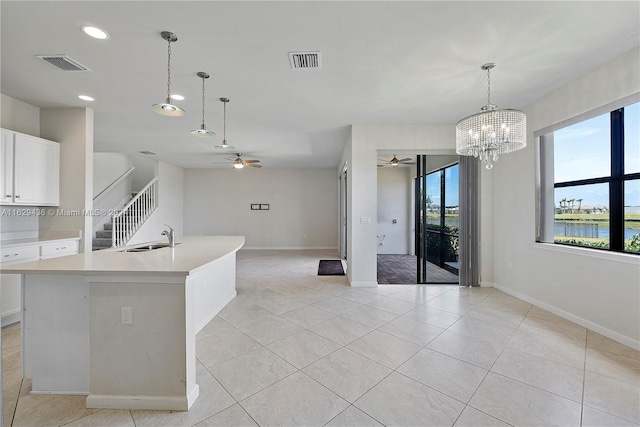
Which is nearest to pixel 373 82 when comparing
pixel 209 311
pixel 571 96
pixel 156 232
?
pixel 571 96

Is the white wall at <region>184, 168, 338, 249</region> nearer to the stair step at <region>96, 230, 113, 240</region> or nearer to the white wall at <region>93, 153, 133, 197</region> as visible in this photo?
the white wall at <region>93, 153, 133, 197</region>

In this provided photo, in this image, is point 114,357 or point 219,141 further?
point 219,141

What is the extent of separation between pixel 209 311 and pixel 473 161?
463 cm

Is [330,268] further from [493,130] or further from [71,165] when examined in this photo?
[71,165]

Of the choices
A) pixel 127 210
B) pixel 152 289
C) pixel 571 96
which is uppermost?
pixel 571 96

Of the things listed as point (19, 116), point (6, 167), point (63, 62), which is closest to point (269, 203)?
point (19, 116)

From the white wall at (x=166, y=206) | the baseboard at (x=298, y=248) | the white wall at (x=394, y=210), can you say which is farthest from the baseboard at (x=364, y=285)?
the white wall at (x=166, y=206)

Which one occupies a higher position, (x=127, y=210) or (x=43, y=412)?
(x=127, y=210)

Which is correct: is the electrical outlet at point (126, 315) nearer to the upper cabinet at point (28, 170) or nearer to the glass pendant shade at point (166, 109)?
the glass pendant shade at point (166, 109)

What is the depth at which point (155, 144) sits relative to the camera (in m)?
5.78

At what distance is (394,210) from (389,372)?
6.10m

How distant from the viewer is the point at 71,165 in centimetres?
369

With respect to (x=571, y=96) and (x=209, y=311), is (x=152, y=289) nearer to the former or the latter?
(x=209, y=311)

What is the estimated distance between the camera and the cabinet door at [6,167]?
306cm
